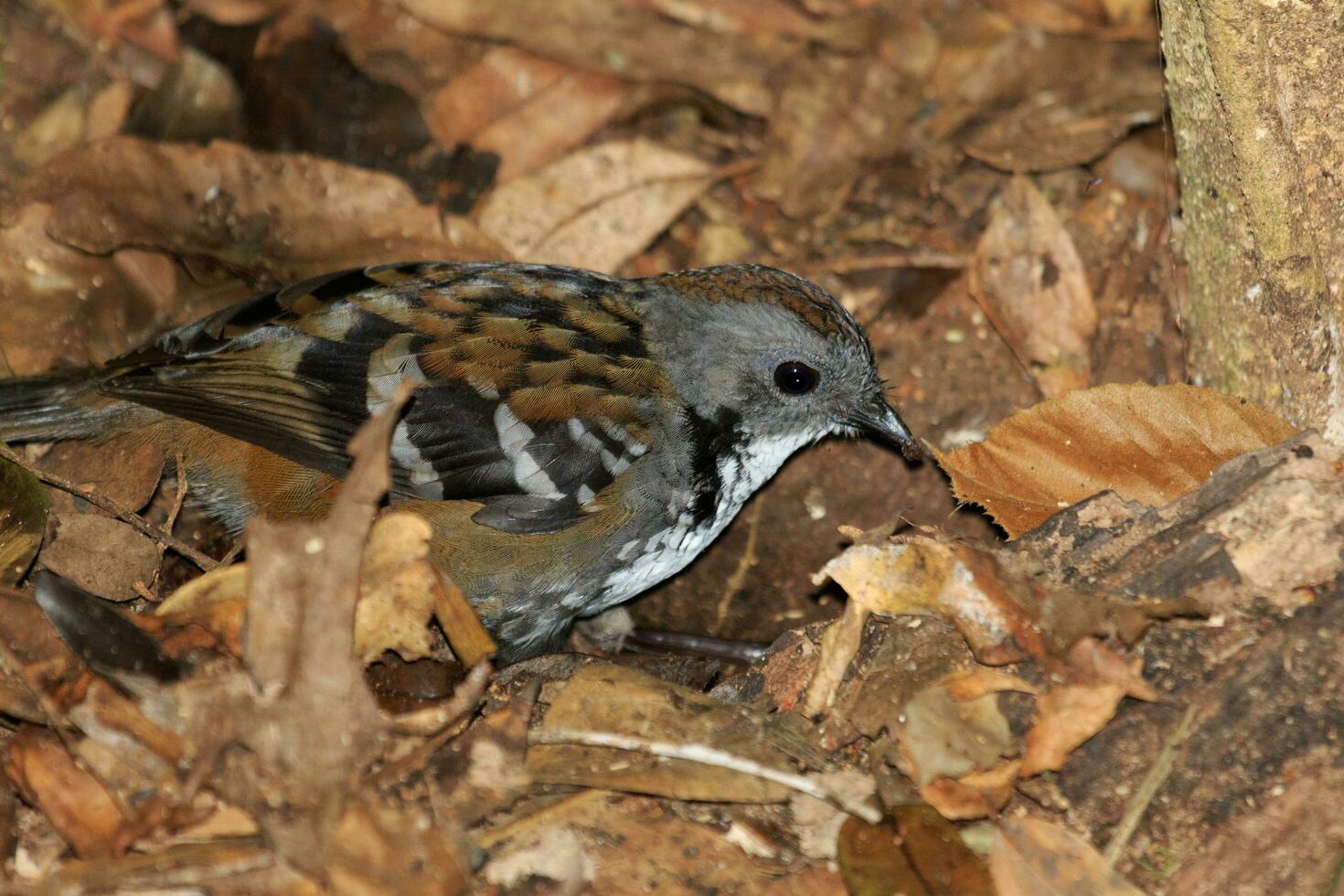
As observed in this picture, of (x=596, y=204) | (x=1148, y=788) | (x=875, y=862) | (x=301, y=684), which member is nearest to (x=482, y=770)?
(x=301, y=684)

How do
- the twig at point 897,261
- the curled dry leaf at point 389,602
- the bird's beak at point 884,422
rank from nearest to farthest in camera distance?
the curled dry leaf at point 389,602 < the bird's beak at point 884,422 < the twig at point 897,261

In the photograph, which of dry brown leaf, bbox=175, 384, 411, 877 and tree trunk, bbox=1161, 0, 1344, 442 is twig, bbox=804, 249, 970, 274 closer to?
tree trunk, bbox=1161, 0, 1344, 442

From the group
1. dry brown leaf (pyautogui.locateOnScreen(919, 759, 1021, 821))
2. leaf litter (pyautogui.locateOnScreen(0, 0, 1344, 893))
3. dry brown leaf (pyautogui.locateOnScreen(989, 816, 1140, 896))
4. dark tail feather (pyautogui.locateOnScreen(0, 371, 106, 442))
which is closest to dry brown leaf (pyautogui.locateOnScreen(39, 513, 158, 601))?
leaf litter (pyautogui.locateOnScreen(0, 0, 1344, 893))

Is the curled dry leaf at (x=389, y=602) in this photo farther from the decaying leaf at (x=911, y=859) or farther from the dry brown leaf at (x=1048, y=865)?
the dry brown leaf at (x=1048, y=865)

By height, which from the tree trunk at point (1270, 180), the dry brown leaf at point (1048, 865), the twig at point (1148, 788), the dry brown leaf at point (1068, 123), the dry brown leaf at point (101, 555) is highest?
the tree trunk at point (1270, 180)

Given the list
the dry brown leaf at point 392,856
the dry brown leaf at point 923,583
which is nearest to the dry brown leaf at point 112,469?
the dry brown leaf at point 392,856

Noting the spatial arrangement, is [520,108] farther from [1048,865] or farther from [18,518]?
[1048,865]
